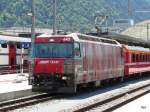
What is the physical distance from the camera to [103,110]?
1688cm

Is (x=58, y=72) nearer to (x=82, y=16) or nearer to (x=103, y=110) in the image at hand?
(x=103, y=110)

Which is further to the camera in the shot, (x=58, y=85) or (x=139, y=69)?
(x=139, y=69)

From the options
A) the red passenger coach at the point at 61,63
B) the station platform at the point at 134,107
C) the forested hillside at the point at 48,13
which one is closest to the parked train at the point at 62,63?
the red passenger coach at the point at 61,63

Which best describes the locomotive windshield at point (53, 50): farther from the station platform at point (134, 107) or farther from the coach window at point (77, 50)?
the station platform at point (134, 107)

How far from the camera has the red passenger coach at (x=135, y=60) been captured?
3716 cm

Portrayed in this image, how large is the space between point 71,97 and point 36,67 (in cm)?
206

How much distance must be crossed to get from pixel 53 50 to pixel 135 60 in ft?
60.2

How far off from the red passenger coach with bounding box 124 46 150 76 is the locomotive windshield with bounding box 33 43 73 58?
1333 cm

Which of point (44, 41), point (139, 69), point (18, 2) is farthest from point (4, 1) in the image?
point (44, 41)

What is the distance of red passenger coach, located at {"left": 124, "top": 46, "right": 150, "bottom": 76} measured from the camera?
37.2 meters

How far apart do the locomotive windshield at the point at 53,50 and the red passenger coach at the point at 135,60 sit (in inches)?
525

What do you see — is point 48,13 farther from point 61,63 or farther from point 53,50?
point 61,63

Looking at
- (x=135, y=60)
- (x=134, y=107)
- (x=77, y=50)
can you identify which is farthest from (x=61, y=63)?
(x=135, y=60)

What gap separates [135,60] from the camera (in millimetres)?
40969
